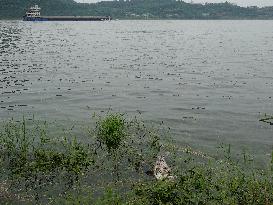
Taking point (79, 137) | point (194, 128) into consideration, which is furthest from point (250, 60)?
point (79, 137)

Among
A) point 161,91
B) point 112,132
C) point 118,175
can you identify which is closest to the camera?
point 118,175

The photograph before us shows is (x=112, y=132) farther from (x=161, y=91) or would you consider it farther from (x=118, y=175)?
(x=161, y=91)

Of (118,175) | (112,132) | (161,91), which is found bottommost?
(161,91)

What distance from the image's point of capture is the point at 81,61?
42.3 m

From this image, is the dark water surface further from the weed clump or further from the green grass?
the weed clump

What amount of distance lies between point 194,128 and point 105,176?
718 centimetres

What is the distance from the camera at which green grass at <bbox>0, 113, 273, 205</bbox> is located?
384 inches

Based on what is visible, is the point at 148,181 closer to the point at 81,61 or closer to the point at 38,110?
the point at 38,110

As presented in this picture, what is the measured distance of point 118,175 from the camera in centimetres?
1174

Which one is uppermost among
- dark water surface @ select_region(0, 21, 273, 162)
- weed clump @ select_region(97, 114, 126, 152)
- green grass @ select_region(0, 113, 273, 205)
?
weed clump @ select_region(97, 114, 126, 152)

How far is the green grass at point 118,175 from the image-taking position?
32.0ft

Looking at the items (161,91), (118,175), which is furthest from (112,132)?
(161,91)

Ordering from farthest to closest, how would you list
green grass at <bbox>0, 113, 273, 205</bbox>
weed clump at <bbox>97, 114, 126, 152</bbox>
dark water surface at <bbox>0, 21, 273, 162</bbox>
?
dark water surface at <bbox>0, 21, 273, 162</bbox>
weed clump at <bbox>97, 114, 126, 152</bbox>
green grass at <bbox>0, 113, 273, 205</bbox>

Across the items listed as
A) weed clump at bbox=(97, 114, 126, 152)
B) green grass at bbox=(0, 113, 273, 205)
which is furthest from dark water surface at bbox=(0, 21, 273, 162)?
weed clump at bbox=(97, 114, 126, 152)
